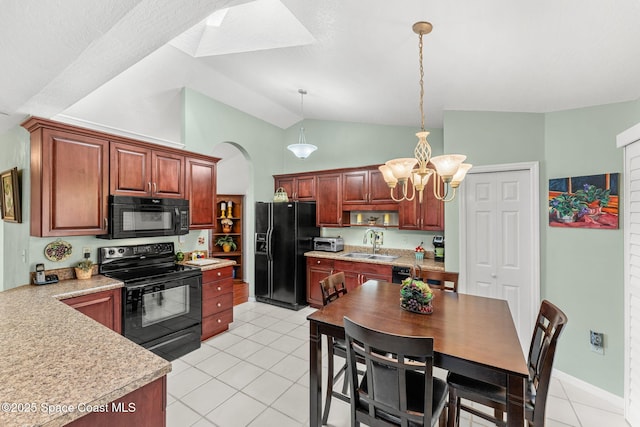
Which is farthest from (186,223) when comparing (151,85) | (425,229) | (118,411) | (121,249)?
(425,229)

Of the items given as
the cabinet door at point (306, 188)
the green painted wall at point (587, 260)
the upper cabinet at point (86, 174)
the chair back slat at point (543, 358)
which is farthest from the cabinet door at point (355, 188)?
the chair back slat at point (543, 358)

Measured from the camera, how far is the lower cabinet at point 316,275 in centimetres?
443

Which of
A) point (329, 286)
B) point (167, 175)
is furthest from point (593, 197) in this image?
point (167, 175)

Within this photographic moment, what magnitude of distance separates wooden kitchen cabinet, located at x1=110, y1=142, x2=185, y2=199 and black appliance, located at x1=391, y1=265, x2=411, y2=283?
284 cm

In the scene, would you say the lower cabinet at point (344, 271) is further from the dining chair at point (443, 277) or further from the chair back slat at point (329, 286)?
the chair back slat at point (329, 286)

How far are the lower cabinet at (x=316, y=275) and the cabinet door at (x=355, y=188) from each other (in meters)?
1.01

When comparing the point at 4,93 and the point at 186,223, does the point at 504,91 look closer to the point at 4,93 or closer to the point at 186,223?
the point at 186,223

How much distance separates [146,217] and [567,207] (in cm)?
411

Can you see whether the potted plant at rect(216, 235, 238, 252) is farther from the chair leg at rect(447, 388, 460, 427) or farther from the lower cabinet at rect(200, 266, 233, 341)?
the chair leg at rect(447, 388, 460, 427)

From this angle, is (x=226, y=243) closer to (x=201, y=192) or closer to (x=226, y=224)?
(x=226, y=224)

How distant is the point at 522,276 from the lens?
294 cm

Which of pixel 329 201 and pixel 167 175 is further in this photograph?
pixel 329 201

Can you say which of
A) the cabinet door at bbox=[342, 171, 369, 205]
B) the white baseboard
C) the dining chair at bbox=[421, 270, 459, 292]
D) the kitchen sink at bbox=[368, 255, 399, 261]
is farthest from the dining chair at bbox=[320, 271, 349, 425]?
the white baseboard

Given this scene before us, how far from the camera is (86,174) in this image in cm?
265
